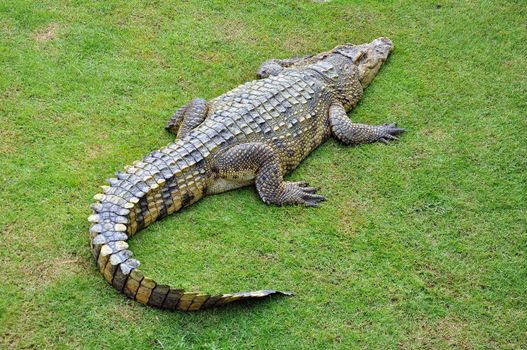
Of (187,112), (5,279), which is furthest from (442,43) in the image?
(5,279)

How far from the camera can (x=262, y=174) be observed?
215 inches

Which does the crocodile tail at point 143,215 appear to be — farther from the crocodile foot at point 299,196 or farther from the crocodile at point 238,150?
the crocodile foot at point 299,196

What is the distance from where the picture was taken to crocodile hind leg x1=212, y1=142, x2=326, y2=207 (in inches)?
211

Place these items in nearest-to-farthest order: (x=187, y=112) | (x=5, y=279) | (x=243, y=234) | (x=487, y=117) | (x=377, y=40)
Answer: (x=5, y=279), (x=243, y=234), (x=187, y=112), (x=487, y=117), (x=377, y=40)

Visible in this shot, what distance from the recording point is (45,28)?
23.5 ft

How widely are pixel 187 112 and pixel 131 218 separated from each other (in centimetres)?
153

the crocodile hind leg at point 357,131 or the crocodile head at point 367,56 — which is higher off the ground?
the crocodile head at point 367,56

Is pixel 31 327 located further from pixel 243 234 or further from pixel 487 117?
pixel 487 117

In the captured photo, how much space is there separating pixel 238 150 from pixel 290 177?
26.1 inches

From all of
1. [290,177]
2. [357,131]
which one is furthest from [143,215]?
[357,131]

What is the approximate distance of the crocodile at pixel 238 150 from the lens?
4.45 meters

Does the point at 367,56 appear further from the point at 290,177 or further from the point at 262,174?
the point at 262,174

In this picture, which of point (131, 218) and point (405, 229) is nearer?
point (131, 218)

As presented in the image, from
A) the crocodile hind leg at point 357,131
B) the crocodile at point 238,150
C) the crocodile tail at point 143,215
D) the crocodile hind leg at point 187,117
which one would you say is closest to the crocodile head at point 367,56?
the crocodile at point 238,150
